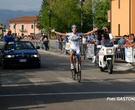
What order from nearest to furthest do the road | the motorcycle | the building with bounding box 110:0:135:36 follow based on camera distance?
1. the road
2. the motorcycle
3. the building with bounding box 110:0:135:36

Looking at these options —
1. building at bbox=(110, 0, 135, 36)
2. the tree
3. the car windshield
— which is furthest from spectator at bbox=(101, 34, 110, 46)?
the tree

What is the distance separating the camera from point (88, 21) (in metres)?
76.3

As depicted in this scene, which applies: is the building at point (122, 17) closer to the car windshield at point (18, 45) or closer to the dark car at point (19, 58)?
the car windshield at point (18, 45)

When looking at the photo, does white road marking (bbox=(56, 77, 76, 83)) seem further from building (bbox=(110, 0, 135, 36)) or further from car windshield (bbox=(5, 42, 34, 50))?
building (bbox=(110, 0, 135, 36))

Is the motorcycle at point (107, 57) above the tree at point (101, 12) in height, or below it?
below

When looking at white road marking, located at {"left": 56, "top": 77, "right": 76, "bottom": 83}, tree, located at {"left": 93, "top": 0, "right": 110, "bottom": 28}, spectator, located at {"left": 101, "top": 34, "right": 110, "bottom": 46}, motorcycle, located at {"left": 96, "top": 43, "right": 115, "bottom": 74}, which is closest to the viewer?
white road marking, located at {"left": 56, "top": 77, "right": 76, "bottom": 83}

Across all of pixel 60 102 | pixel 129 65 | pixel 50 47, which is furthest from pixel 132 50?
pixel 50 47

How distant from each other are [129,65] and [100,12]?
5264cm

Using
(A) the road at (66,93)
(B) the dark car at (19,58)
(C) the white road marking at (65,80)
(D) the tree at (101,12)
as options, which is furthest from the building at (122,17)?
(C) the white road marking at (65,80)

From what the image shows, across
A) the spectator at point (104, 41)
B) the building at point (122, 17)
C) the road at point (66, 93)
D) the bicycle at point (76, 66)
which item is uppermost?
the building at point (122, 17)

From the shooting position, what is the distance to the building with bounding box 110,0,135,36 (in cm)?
4731

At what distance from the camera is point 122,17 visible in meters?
49.8

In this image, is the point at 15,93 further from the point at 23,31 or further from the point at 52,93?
the point at 23,31

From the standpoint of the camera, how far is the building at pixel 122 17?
47.3m
